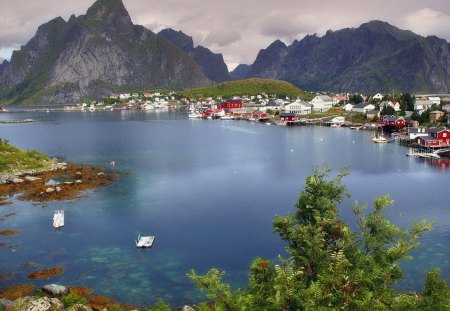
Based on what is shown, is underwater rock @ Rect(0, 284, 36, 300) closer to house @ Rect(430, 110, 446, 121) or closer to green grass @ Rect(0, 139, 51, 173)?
green grass @ Rect(0, 139, 51, 173)

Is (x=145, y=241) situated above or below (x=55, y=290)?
above

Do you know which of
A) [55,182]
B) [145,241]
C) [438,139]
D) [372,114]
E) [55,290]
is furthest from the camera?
[372,114]

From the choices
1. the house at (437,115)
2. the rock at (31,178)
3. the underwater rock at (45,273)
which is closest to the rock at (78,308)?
the underwater rock at (45,273)

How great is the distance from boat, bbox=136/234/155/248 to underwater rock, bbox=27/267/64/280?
18.9 feet

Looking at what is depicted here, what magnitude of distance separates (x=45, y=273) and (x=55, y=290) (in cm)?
402

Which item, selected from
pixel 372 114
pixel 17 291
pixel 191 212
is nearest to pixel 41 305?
pixel 17 291

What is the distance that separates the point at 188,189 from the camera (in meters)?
48.8

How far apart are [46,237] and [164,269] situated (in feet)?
39.3

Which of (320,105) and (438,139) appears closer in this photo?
(438,139)

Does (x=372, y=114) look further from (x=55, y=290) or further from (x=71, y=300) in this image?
(x=71, y=300)

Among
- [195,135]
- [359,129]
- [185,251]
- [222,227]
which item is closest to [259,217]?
[222,227]

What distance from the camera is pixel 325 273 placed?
14383 mm

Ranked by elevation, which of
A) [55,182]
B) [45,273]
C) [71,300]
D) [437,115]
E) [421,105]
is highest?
[421,105]

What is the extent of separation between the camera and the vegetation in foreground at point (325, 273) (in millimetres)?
13102
